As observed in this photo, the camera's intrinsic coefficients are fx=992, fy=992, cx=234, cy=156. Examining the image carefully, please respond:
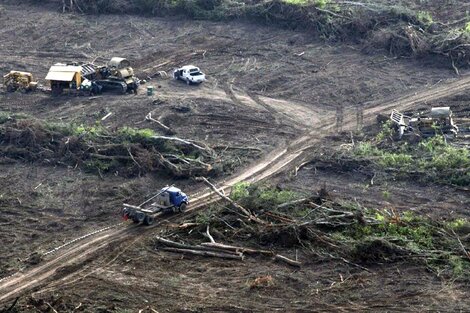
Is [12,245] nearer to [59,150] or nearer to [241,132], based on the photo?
[59,150]

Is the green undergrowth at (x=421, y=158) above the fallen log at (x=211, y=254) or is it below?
above


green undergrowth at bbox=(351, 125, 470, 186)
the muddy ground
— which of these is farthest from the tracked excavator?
green undergrowth at bbox=(351, 125, 470, 186)

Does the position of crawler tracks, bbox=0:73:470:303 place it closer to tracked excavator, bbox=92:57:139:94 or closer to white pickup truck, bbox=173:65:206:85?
white pickup truck, bbox=173:65:206:85

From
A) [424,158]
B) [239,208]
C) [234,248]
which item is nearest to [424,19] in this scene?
[424,158]

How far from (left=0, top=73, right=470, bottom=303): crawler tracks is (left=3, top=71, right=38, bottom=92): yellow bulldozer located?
1535cm

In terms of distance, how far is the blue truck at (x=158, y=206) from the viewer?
37.6m

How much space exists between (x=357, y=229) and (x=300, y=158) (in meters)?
8.73

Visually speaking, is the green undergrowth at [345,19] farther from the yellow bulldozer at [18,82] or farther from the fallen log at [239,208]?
the fallen log at [239,208]

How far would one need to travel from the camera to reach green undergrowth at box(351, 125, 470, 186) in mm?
40725

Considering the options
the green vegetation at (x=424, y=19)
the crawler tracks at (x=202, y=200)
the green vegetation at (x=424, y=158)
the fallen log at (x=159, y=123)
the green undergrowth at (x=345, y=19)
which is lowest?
the crawler tracks at (x=202, y=200)

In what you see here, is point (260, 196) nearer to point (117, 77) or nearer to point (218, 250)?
point (218, 250)

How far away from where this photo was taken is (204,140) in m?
45.4

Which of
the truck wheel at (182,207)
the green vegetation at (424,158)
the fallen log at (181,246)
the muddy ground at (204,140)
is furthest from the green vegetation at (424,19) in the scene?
the fallen log at (181,246)

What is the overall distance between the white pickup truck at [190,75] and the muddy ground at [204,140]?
50 centimetres
